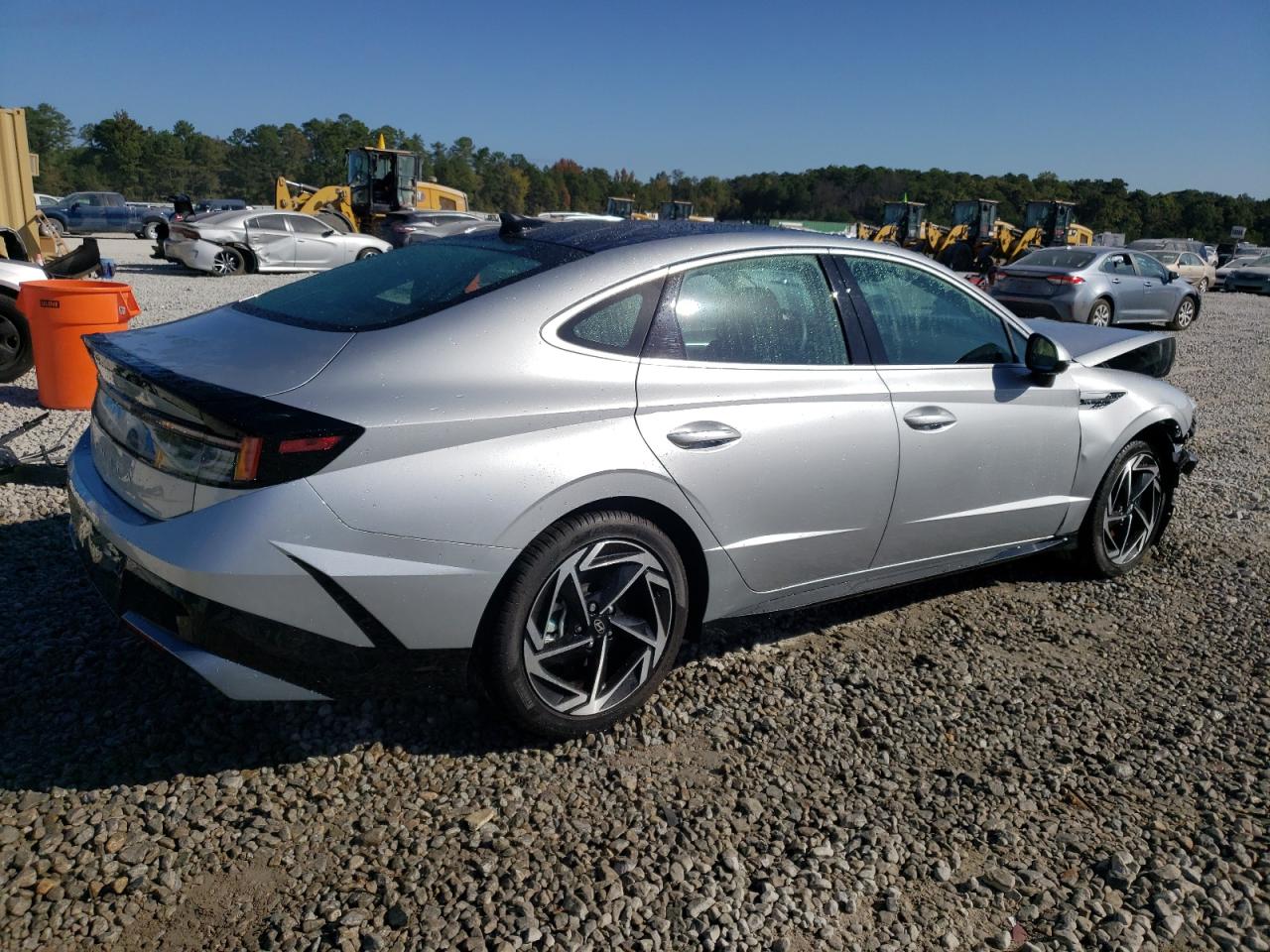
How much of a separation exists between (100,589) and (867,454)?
2517mm

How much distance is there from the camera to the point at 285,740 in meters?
3.00

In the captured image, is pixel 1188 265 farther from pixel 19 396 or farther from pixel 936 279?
pixel 19 396

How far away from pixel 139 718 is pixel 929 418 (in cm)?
289

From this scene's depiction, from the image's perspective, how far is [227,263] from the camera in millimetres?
19500

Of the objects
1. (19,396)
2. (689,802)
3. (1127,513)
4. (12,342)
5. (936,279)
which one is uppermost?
(936,279)

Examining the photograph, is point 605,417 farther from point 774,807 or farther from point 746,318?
point 774,807

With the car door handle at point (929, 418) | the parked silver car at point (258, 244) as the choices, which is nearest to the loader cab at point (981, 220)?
the parked silver car at point (258, 244)

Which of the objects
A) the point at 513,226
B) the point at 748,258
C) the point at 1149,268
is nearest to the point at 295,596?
the point at 513,226

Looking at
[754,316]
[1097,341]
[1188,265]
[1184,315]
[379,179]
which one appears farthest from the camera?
[1188,265]

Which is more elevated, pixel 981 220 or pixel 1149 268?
pixel 981 220

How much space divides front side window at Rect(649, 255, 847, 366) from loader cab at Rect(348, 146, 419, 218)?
24.9 m

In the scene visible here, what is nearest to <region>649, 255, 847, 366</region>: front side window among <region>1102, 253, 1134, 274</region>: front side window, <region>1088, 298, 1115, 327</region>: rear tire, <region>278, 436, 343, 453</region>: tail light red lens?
<region>278, 436, 343, 453</region>: tail light red lens

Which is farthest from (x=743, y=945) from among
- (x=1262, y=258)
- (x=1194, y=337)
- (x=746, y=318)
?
(x=1262, y=258)

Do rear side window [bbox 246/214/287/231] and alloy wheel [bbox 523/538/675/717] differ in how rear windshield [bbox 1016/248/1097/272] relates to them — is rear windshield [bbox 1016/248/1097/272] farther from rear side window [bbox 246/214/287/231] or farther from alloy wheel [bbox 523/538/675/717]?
alloy wheel [bbox 523/538/675/717]
